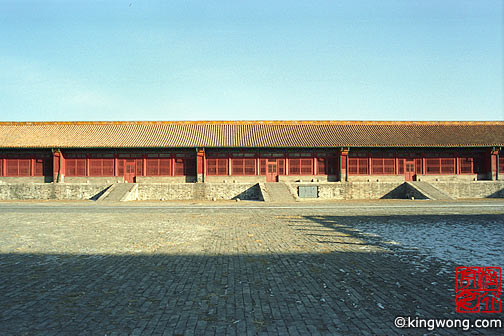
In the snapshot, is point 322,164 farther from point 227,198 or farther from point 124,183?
point 124,183

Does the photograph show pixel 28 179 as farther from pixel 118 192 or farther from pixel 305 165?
pixel 305 165

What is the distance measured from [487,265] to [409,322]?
176 inches

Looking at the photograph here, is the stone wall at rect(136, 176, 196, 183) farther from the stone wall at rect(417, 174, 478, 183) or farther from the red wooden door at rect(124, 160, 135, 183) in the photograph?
the stone wall at rect(417, 174, 478, 183)

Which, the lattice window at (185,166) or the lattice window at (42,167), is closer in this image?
the lattice window at (42,167)

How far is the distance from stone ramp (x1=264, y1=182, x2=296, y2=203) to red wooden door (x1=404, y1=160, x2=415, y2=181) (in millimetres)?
14586

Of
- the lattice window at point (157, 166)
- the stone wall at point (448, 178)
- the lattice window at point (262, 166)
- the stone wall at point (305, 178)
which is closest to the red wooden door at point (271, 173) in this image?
the lattice window at point (262, 166)

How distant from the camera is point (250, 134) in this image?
126ft

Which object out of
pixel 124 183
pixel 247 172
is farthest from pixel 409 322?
pixel 124 183

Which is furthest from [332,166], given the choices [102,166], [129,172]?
[102,166]

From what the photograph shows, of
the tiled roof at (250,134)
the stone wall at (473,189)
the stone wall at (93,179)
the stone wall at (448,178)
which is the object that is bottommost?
the stone wall at (473,189)

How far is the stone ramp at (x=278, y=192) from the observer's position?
30111mm

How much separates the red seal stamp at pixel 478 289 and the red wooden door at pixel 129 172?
34.7 meters

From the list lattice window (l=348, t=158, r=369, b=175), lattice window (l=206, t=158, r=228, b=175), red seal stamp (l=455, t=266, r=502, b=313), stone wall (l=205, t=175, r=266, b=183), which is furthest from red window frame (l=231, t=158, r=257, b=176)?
red seal stamp (l=455, t=266, r=502, b=313)

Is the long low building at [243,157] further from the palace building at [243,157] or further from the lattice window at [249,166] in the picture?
the palace building at [243,157]
